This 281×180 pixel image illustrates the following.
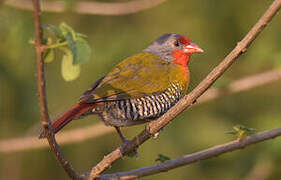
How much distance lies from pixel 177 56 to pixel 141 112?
1125 millimetres

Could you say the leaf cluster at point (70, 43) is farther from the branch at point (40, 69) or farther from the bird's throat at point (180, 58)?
the bird's throat at point (180, 58)

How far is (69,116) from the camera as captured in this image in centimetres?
387

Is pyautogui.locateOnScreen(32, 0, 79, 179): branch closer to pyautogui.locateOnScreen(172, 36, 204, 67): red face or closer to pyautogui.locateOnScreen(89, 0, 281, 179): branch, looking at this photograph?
pyautogui.locateOnScreen(89, 0, 281, 179): branch

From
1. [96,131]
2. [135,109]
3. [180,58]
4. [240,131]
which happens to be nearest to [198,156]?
[240,131]

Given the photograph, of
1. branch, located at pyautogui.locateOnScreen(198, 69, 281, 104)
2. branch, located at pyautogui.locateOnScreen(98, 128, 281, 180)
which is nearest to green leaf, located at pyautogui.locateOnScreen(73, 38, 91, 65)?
branch, located at pyautogui.locateOnScreen(98, 128, 281, 180)

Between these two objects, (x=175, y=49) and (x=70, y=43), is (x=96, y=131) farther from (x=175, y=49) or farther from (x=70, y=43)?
(x=70, y=43)

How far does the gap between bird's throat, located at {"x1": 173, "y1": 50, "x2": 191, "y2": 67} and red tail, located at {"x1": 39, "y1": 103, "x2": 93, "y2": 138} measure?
140 cm

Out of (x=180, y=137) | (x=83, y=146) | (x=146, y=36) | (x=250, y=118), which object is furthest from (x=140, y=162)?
(x=146, y=36)

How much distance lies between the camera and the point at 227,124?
6.67 m

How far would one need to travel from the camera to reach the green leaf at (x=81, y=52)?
9.16 ft

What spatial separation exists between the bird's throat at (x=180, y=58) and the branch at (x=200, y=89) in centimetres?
167

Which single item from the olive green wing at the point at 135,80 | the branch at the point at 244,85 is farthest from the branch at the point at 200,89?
the branch at the point at 244,85

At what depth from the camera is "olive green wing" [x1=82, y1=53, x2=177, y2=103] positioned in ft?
13.9

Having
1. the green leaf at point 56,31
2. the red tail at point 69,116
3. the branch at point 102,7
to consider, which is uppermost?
the green leaf at point 56,31
